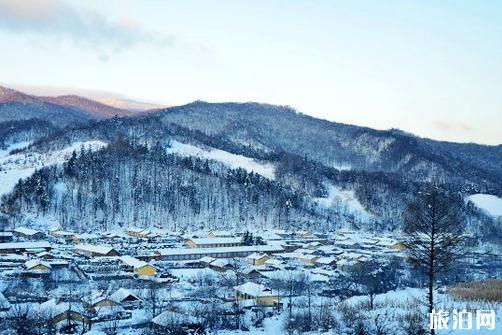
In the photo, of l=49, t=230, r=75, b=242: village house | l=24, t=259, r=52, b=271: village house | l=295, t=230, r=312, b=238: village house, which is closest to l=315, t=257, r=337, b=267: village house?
l=295, t=230, r=312, b=238: village house

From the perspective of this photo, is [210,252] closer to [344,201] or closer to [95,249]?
[95,249]

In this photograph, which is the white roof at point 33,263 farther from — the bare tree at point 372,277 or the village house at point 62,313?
the bare tree at point 372,277

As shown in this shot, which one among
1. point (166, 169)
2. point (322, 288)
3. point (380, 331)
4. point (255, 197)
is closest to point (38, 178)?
point (166, 169)

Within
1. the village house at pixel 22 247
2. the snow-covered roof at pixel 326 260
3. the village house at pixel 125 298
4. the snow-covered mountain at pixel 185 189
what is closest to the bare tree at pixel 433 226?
the village house at pixel 125 298

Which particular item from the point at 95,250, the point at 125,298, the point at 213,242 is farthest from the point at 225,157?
the point at 125,298

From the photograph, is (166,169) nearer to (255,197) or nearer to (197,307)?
(255,197)

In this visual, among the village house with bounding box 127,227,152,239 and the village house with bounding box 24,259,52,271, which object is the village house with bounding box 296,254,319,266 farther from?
the village house with bounding box 24,259,52,271
